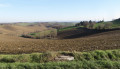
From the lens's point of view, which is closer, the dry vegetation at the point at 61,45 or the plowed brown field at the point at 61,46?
the plowed brown field at the point at 61,46

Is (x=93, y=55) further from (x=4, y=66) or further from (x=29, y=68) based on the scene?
(x=4, y=66)

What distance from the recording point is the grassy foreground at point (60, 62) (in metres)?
7.62

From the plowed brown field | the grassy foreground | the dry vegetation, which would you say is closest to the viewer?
the grassy foreground

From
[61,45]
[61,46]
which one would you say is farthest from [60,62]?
[61,45]

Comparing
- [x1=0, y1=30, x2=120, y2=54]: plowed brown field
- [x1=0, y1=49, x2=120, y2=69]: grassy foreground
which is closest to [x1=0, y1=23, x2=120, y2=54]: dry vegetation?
[x1=0, y1=30, x2=120, y2=54]: plowed brown field

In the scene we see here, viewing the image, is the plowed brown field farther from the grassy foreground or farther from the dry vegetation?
the grassy foreground

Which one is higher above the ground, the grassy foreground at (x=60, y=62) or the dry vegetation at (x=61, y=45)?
the grassy foreground at (x=60, y=62)

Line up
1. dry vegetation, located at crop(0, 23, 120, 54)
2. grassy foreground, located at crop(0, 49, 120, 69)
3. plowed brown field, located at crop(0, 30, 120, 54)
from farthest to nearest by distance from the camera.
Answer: dry vegetation, located at crop(0, 23, 120, 54) → plowed brown field, located at crop(0, 30, 120, 54) → grassy foreground, located at crop(0, 49, 120, 69)

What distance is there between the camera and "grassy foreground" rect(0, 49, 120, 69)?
7.62 meters

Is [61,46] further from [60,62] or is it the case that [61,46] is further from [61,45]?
[60,62]

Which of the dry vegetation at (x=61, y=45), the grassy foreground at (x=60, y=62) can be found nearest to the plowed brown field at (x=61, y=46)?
the dry vegetation at (x=61, y=45)

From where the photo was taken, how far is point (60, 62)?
827cm

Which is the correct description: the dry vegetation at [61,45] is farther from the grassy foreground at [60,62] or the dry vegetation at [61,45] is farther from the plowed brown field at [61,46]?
the grassy foreground at [60,62]

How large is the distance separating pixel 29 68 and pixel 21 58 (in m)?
2.19
